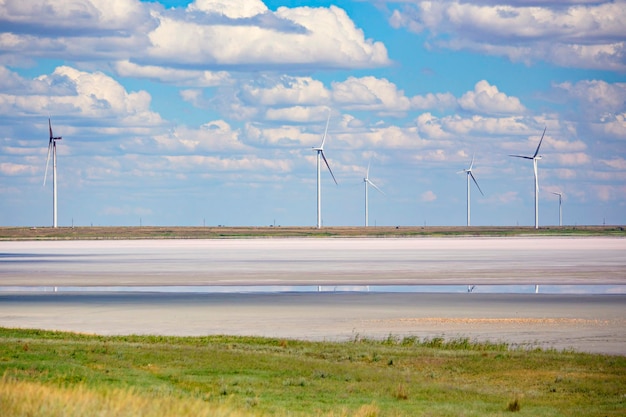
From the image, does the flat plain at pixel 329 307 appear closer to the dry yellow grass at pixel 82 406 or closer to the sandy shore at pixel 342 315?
the sandy shore at pixel 342 315

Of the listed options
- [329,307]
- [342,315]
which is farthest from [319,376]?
[329,307]

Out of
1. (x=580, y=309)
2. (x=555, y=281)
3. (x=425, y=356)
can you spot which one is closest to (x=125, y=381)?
(x=425, y=356)

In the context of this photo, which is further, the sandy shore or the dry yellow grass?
the sandy shore

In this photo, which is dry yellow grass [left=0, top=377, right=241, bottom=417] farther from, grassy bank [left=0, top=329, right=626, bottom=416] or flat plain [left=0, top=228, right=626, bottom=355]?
flat plain [left=0, top=228, right=626, bottom=355]

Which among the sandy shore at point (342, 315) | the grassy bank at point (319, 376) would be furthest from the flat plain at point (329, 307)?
the grassy bank at point (319, 376)

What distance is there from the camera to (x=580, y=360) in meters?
28.0

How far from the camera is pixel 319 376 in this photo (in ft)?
82.1

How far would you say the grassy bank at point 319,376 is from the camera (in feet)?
69.8

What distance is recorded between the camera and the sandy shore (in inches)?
1416

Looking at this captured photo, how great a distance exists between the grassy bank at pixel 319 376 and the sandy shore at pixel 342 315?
14.1ft

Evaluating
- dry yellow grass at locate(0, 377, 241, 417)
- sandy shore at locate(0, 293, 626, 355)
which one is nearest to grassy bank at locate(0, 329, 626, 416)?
dry yellow grass at locate(0, 377, 241, 417)

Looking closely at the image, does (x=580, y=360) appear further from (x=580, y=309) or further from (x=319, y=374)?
(x=580, y=309)

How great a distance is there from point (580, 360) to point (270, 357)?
28.6 ft

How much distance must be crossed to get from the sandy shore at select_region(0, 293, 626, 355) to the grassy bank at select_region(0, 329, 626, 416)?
14.1 feet
